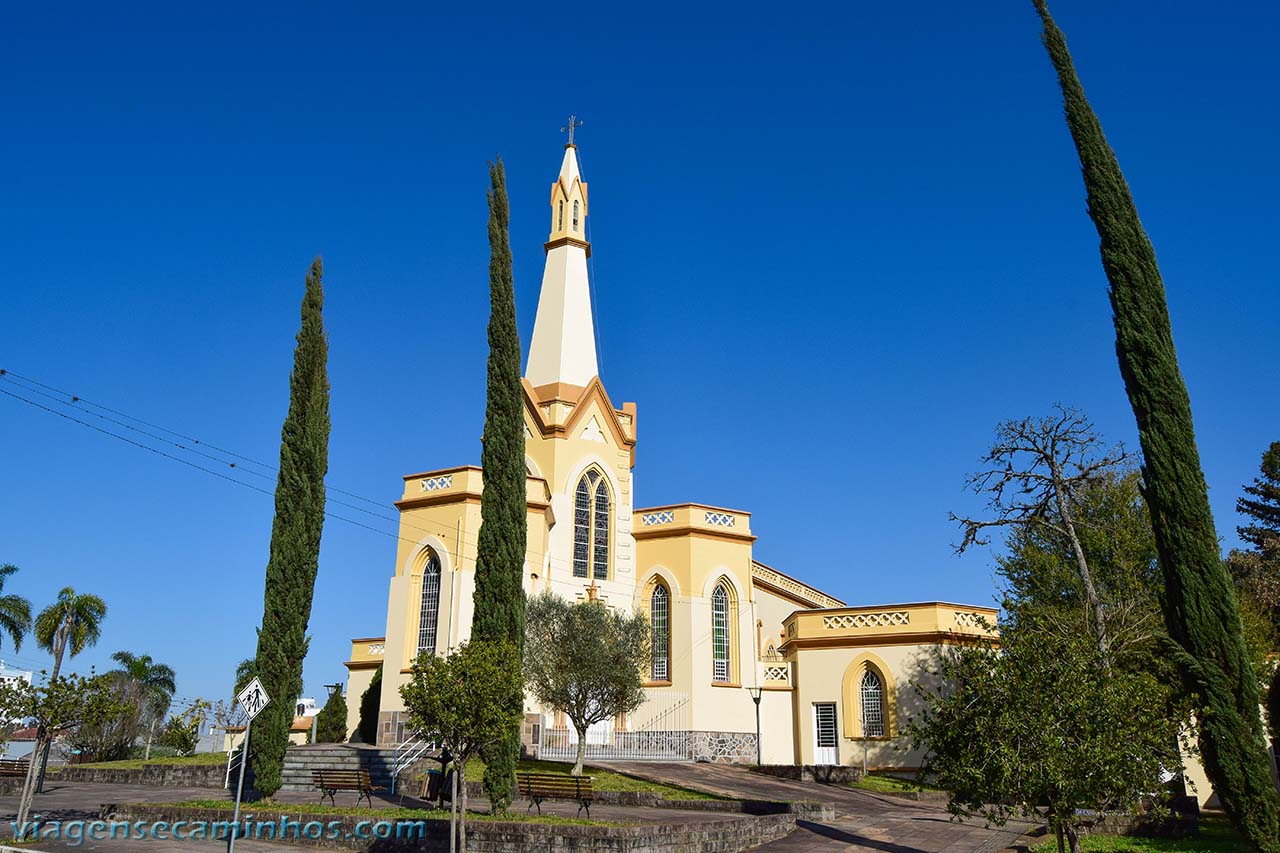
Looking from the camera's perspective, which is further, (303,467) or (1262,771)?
(303,467)

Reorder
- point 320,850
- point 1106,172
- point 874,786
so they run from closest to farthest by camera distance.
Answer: point 320,850 → point 1106,172 → point 874,786

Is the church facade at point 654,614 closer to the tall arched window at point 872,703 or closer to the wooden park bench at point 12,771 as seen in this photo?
the tall arched window at point 872,703

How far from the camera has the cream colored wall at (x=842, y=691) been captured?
30094 millimetres

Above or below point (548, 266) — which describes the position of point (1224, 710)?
below

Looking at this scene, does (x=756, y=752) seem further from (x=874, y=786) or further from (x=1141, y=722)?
(x=1141, y=722)

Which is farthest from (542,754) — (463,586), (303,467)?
(303,467)

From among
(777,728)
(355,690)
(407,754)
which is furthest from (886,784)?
(355,690)

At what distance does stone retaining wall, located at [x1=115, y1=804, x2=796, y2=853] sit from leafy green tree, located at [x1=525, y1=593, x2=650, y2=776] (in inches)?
373

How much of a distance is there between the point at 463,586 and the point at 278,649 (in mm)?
10378

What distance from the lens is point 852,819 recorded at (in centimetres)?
2014

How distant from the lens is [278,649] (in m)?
20.9

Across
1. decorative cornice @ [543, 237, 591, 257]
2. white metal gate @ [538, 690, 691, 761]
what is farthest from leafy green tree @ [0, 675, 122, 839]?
decorative cornice @ [543, 237, 591, 257]

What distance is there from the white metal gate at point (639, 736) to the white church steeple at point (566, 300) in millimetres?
12543

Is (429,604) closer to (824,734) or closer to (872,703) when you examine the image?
(824,734)
